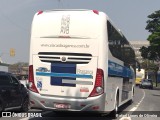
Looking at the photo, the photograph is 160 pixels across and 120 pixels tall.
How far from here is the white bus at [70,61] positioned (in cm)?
1125

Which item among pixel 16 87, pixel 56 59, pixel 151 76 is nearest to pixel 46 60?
pixel 56 59

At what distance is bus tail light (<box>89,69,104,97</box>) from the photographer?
11.2 meters

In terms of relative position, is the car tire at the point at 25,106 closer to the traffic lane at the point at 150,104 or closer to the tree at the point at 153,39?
the traffic lane at the point at 150,104

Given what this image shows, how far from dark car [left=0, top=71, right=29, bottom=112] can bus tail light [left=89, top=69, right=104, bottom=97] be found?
143 inches

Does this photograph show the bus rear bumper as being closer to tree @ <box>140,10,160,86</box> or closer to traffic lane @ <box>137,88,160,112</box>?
traffic lane @ <box>137,88,160,112</box>

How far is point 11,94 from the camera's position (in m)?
13.9

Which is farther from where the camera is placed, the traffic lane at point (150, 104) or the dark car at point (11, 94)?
the traffic lane at point (150, 104)

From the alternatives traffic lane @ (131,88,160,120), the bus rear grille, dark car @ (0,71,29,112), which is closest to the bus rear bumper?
the bus rear grille

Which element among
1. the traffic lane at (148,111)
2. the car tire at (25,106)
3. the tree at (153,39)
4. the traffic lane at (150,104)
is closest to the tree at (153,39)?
the tree at (153,39)

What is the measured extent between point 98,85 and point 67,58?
4.08 feet

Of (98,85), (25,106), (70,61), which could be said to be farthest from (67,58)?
(25,106)

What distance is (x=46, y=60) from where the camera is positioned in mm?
11703

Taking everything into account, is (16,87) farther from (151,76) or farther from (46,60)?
(151,76)

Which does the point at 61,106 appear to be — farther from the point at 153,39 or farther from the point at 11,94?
the point at 153,39
